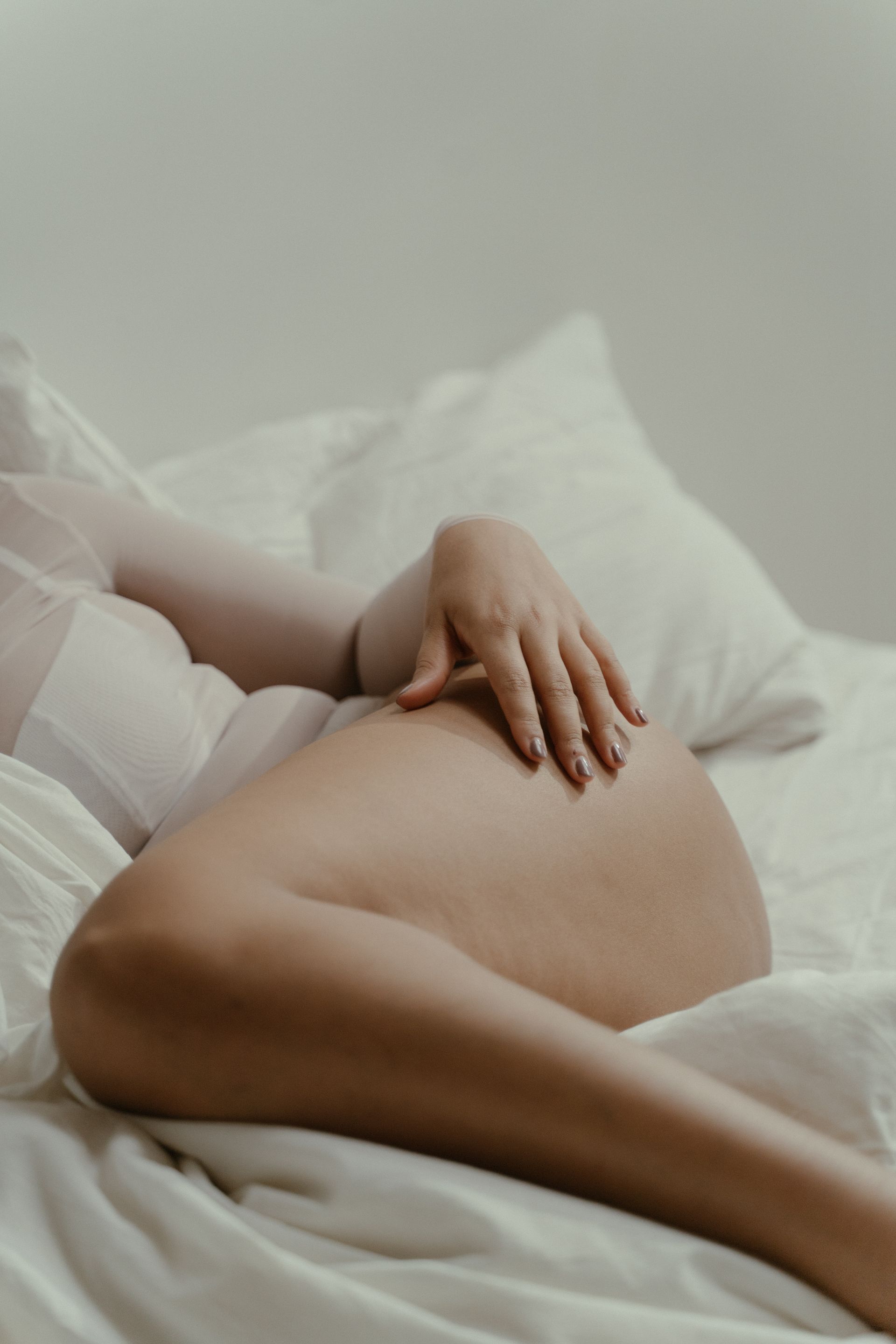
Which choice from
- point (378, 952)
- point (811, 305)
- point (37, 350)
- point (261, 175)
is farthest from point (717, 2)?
point (378, 952)

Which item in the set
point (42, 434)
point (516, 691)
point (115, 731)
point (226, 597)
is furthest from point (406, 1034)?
point (42, 434)

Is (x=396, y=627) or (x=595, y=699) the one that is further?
(x=396, y=627)

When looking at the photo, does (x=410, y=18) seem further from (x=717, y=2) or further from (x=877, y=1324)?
(x=877, y=1324)

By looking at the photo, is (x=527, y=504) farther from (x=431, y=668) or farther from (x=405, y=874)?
(x=405, y=874)

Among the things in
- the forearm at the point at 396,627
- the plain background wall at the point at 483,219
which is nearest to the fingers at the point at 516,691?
the forearm at the point at 396,627

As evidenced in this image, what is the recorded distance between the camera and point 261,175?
1.53 meters

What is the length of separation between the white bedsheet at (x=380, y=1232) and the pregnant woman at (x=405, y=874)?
2 cm

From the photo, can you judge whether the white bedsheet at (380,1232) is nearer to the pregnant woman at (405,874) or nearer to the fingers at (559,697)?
the pregnant woman at (405,874)

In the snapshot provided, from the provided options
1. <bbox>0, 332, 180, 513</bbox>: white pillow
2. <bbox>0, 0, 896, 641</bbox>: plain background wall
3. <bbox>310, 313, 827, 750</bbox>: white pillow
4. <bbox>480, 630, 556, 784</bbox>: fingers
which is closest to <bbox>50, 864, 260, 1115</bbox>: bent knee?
<bbox>480, 630, 556, 784</bbox>: fingers

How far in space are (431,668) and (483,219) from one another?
124cm

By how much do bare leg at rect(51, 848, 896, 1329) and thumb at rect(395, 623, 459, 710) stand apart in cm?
26

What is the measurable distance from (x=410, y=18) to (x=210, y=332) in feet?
1.95

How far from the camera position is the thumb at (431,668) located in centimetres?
73

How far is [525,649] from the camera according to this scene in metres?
0.73
